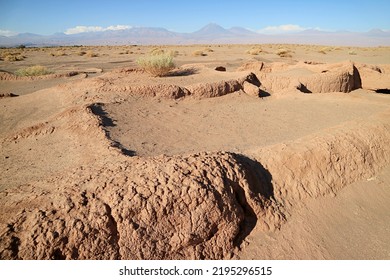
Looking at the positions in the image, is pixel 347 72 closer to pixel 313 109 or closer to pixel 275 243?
pixel 313 109

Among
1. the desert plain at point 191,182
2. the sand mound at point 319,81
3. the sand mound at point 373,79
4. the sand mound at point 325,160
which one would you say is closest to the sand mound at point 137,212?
the desert plain at point 191,182

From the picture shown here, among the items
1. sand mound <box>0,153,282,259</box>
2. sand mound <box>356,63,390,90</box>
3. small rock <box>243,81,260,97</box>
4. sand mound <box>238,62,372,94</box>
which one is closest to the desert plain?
sand mound <box>0,153,282,259</box>

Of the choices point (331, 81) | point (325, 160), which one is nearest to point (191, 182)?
point (325, 160)

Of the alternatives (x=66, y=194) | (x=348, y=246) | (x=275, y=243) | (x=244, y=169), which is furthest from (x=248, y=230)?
(x=66, y=194)

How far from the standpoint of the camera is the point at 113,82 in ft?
29.4

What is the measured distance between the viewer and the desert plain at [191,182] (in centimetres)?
301

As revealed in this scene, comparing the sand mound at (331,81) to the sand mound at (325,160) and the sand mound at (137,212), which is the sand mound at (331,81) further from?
→ the sand mound at (137,212)

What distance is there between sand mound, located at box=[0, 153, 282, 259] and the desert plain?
1 centimetres

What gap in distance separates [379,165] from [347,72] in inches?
253

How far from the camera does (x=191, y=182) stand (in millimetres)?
3428

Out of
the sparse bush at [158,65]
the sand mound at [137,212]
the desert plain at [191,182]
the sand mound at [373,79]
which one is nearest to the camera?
the sand mound at [137,212]

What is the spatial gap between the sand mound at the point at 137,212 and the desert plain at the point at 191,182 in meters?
0.01

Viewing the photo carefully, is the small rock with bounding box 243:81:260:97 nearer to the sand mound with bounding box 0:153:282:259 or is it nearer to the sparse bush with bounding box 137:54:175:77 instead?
the sparse bush with bounding box 137:54:175:77

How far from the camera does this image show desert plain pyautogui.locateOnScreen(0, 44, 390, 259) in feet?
9.86
